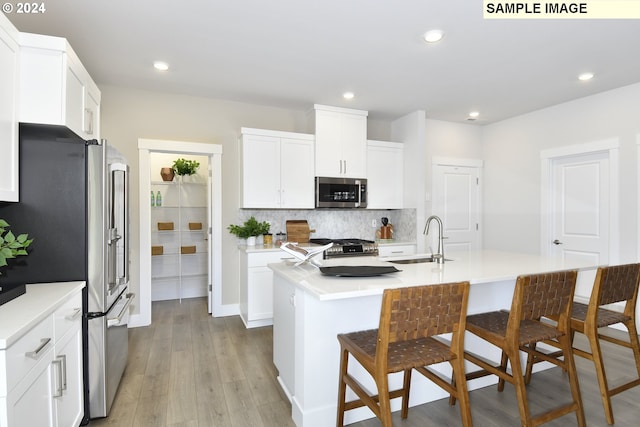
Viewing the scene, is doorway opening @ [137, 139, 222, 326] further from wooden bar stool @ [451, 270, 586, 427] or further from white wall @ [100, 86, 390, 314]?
wooden bar stool @ [451, 270, 586, 427]

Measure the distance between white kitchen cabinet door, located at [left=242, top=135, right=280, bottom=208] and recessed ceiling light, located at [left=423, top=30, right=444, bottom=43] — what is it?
6.64 ft

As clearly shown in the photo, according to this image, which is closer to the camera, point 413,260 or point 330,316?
point 330,316

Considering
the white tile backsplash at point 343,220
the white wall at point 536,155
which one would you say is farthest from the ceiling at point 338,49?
the white tile backsplash at point 343,220

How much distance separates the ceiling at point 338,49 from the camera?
220 centimetres

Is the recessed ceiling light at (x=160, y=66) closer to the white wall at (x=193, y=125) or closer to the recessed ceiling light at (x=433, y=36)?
the white wall at (x=193, y=125)

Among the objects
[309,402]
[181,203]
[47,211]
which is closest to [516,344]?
[309,402]

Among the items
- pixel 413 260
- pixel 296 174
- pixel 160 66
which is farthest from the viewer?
pixel 296 174

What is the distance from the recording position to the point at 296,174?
4.07 metres

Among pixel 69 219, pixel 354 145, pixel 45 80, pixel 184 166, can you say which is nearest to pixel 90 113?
pixel 45 80

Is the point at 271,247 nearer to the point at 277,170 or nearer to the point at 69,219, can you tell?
the point at 277,170

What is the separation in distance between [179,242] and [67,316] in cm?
339

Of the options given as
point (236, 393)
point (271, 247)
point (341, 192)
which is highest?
point (341, 192)

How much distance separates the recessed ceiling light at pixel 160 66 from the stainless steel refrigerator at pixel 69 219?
1.31 metres

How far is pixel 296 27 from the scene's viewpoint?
7.82 feet
